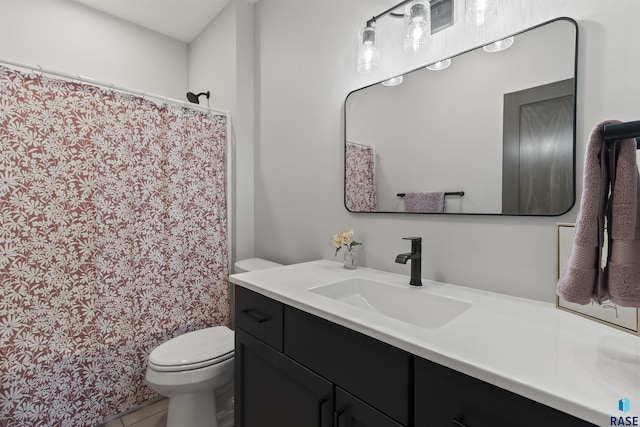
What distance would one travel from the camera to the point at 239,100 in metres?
2.22

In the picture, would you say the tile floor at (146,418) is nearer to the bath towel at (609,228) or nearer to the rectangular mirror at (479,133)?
the rectangular mirror at (479,133)

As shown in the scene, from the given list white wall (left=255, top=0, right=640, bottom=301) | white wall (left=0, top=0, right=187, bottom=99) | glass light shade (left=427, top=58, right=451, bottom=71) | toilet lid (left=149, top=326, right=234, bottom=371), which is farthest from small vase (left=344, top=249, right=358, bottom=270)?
white wall (left=0, top=0, right=187, bottom=99)

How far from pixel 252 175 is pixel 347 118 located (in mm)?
1040

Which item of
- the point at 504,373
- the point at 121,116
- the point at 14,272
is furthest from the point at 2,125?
the point at 504,373

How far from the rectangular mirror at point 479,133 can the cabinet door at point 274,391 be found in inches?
31.5

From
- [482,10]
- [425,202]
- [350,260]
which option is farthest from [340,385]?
[482,10]

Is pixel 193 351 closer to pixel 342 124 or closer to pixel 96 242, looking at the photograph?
pixel 96 242

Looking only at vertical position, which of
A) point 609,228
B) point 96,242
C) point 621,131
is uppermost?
point 621,131

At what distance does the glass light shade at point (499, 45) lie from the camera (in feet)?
3.41

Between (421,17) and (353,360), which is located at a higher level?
(421,17)

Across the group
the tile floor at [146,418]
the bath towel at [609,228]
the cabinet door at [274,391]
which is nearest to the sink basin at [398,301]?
the cabinet door at [274,391]

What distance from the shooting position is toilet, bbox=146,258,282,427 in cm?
144

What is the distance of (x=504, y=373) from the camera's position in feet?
1.84

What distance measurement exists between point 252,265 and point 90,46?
222 cm
